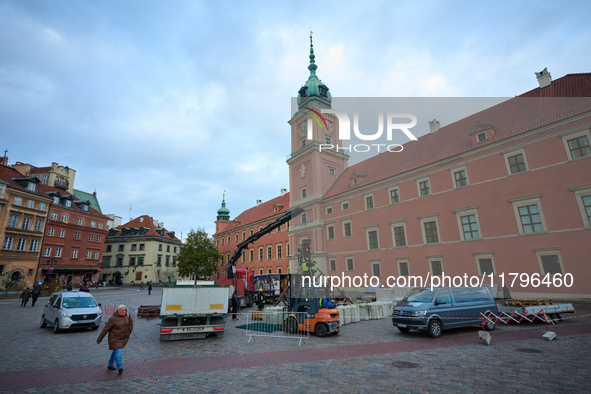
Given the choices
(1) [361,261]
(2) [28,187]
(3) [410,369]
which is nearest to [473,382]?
(3) [410,369]

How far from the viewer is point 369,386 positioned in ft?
19.5

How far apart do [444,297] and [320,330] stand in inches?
196

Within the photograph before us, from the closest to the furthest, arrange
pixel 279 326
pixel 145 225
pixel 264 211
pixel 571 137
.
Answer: pixel 279 326 → pixel 571 137 → pixel 264 211 → pixel 145 225

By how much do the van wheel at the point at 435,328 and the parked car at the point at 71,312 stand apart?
44.6ft

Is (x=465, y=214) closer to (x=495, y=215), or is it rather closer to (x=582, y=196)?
(x=495, y=215)

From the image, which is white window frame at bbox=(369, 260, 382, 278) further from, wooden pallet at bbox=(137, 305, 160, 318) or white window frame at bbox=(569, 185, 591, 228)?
wooden pallet at bbox=(137, 305, 160, 318)

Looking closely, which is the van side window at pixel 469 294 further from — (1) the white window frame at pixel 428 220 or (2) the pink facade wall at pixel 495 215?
(1) the white window frame at pixel 428 220

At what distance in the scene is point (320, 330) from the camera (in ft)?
37.0

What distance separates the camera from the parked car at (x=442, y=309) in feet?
34.3

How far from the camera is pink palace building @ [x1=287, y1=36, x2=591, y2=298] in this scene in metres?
18.4

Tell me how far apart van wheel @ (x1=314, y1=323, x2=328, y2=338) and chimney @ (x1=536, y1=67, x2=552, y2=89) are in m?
27.1

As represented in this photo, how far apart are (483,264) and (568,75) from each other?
1665cm

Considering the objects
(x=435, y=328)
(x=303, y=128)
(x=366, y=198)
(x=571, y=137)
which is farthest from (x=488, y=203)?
(x=303, y=128)

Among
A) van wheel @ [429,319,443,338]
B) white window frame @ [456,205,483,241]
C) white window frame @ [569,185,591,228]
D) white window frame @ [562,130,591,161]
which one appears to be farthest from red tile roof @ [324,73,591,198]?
van wheel @ [429,319,443,338]
